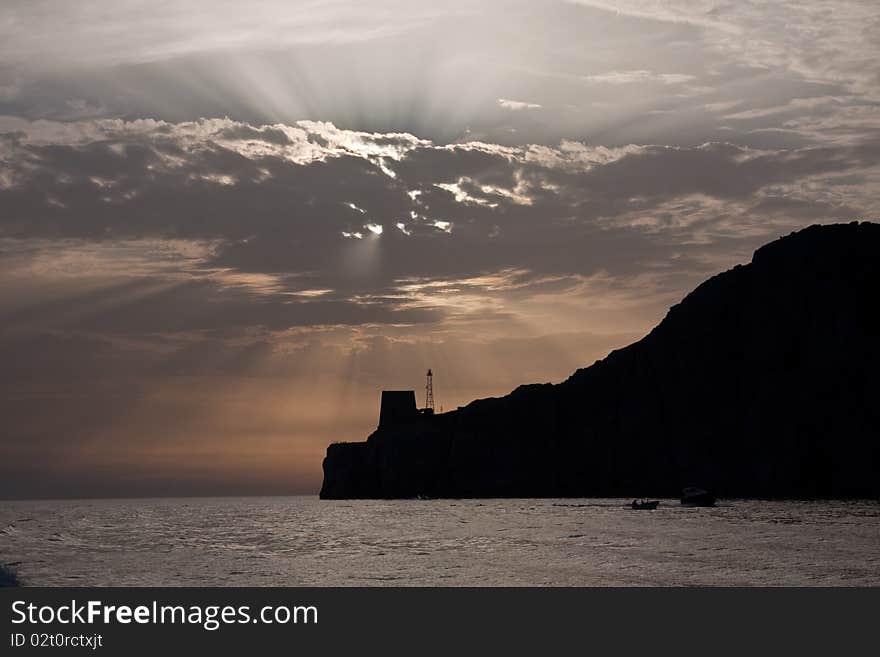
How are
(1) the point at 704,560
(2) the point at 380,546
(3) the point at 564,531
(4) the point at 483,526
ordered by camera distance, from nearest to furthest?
1. (1) the point at 704,560
2. (2) the point at 380,546
3. (3) the point at 564,531
4. (4) the point at 483,526

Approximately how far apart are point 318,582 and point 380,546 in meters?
34.6

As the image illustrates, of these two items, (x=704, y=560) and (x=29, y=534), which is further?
(x=29, y=534)

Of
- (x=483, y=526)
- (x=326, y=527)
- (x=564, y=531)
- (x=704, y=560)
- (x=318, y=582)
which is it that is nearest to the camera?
(x=318, y=582)

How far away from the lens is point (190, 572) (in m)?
78.9

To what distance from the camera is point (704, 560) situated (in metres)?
85.5
